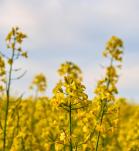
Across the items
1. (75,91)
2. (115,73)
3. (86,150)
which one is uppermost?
(115,73)

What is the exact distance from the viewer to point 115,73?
410 inches

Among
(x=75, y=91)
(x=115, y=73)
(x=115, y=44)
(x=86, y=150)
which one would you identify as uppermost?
(x=115, y=44)

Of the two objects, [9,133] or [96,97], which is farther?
[9,133]

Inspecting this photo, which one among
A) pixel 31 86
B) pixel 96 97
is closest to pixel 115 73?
pixel 96 97

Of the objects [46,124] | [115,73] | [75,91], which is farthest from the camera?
[46,124]

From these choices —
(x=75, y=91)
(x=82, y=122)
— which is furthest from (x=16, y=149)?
(x=75, y=91)

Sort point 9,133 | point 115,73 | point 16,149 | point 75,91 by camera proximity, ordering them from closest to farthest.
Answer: point 75,91 → point 16,149 → point 9,133 → point 115,73

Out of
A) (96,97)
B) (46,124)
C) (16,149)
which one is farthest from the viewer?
(46,124)

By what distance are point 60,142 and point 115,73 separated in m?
5.05

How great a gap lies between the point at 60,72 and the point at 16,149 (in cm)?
241

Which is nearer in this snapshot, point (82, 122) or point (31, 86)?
point (82, 122)

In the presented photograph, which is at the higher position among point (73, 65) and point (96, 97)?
point (73, 65)

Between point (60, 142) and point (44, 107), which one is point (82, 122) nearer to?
point (60, 142)

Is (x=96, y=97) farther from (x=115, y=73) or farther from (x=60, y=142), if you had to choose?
(x=115, y=73)
